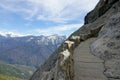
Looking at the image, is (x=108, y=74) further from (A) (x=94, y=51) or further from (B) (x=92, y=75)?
(A) (x=94, y=51)

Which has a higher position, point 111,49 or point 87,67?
point 111,49

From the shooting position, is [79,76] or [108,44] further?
[108,44]

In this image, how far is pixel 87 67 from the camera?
16016mm

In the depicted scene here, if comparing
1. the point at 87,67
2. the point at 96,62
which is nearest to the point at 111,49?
the point at 96,62

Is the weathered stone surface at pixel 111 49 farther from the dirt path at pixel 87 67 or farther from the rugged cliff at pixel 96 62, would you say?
the dirt path at pixel 87 67

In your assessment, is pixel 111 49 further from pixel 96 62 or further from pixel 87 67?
pixel 87 67

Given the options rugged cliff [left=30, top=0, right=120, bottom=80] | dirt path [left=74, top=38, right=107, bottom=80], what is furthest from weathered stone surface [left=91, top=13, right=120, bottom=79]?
dirt path [left=74, top=38, right=107, bottom=80]

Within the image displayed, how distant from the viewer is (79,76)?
14406 mm

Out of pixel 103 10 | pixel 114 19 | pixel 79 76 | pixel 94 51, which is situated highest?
pixel 103 10

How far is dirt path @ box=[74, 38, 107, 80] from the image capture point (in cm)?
1398

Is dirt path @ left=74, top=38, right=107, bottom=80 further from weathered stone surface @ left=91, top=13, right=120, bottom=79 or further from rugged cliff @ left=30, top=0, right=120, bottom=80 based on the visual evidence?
weathered stone surface @ left=91, top=13, right=120, bottom=79

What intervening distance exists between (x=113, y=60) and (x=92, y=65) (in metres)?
2.40

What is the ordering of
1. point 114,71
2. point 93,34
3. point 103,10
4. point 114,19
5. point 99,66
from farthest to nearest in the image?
point 103,10 → point 93,34 → point 114,19 → point 99,66 → point 114,71

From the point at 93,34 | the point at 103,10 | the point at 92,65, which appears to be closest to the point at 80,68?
the point at 92,65
